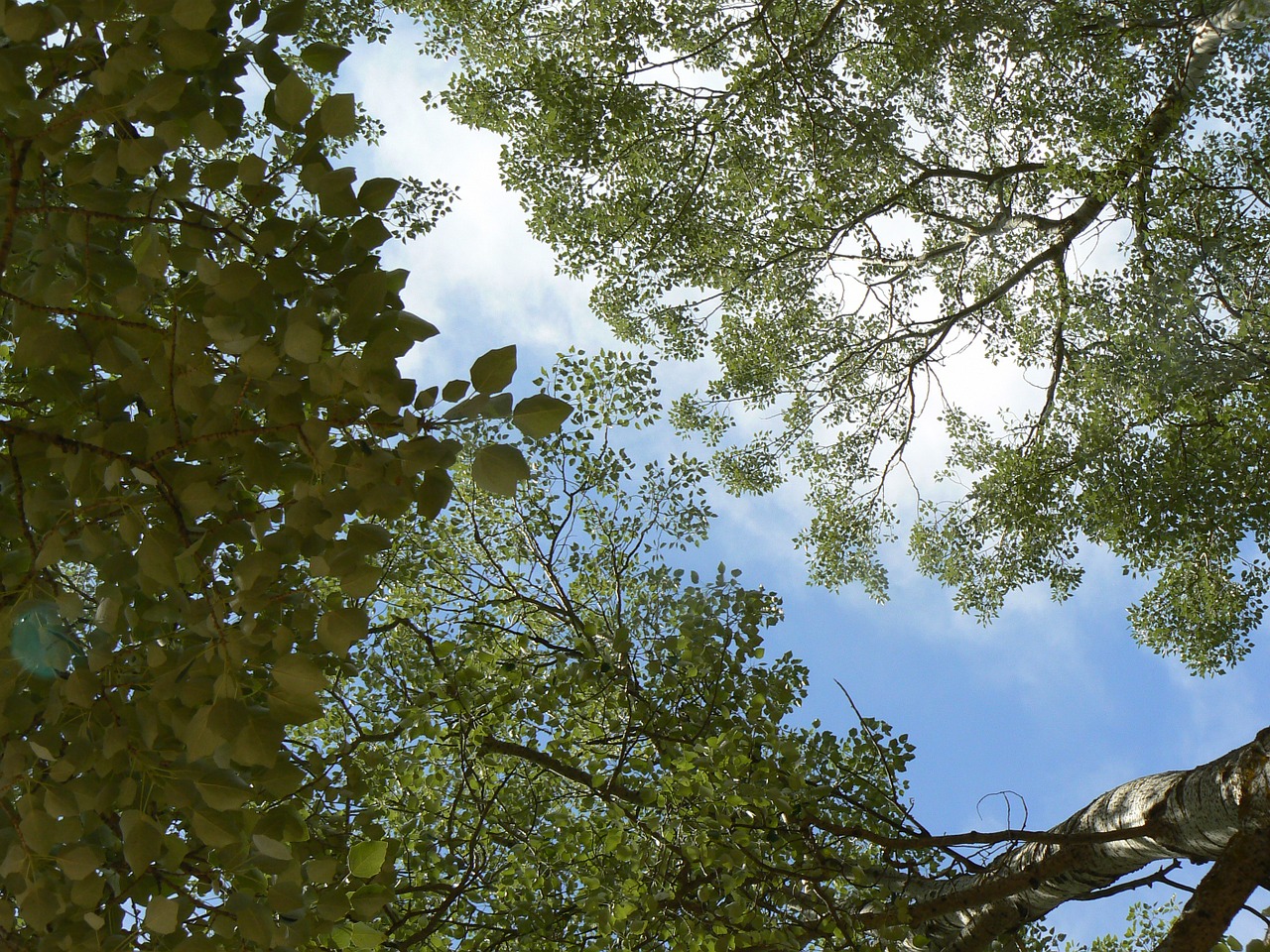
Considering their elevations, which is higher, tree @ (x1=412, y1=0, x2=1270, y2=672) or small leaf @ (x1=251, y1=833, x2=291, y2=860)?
tree @ (x1=412, y1=0, x2=1270, y2=672)

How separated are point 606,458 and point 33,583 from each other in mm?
5304

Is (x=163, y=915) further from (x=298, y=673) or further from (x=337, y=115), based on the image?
(x=337, y=115)

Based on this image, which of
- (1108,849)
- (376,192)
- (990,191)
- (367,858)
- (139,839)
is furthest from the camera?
(990,191)

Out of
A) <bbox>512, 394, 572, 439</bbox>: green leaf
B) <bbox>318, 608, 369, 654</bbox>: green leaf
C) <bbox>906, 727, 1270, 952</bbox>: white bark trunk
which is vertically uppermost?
<bbox>512, 394, 572, 439</bbox>: green leaf

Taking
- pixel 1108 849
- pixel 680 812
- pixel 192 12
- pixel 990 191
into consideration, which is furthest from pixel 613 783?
pixel 990 191

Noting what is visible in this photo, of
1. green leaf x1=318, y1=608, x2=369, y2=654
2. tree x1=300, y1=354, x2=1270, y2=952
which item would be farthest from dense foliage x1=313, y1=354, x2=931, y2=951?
green leaf x1=318, y1=608, x2=369, y2=654

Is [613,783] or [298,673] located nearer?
[298,673]

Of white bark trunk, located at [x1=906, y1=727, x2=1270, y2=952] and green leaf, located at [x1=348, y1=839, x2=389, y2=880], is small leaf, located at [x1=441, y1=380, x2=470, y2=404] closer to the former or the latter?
green leaf, located at [x1=348, y1=839, x2=389, y2=880]

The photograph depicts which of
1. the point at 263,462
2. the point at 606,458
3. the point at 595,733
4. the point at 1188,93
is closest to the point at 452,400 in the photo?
the point at 263,462

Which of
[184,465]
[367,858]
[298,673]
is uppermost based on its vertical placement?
[184,465]

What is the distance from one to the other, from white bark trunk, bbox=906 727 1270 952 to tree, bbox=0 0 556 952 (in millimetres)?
2707

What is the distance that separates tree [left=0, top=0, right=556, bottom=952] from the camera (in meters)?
1.48

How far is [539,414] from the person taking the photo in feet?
4.75

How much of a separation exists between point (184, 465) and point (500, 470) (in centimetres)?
75
